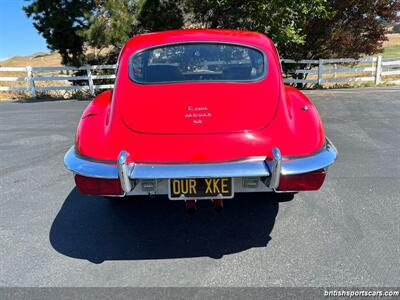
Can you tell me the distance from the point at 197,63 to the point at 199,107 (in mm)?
663

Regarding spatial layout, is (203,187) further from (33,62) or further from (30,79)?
(33,62)

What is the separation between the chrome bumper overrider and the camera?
2.48 meters

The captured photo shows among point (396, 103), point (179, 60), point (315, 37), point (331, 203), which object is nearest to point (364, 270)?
point (331, 203)

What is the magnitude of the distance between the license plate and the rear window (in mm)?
1055

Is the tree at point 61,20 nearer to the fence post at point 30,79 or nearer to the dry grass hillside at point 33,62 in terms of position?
the fence post at point 30,79

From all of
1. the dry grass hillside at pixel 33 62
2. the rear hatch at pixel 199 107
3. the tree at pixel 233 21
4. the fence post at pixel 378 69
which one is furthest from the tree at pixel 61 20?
the dry grass hillside at pixel 33 62

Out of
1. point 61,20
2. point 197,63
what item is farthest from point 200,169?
point 61,20

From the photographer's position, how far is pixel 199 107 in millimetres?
2861

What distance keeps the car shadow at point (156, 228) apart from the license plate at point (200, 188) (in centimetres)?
54

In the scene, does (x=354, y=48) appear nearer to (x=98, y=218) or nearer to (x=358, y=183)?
(x=358, y=183)

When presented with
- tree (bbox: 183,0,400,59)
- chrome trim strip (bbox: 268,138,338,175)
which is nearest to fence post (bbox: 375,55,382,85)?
tree (bbox: 183,0,400,59)

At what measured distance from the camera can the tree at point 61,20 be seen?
11.5 meters

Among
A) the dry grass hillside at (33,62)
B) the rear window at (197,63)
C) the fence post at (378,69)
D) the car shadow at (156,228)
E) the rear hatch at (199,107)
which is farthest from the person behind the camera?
the dry grass hillside at (33,62)

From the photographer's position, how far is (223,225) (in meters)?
3.25
